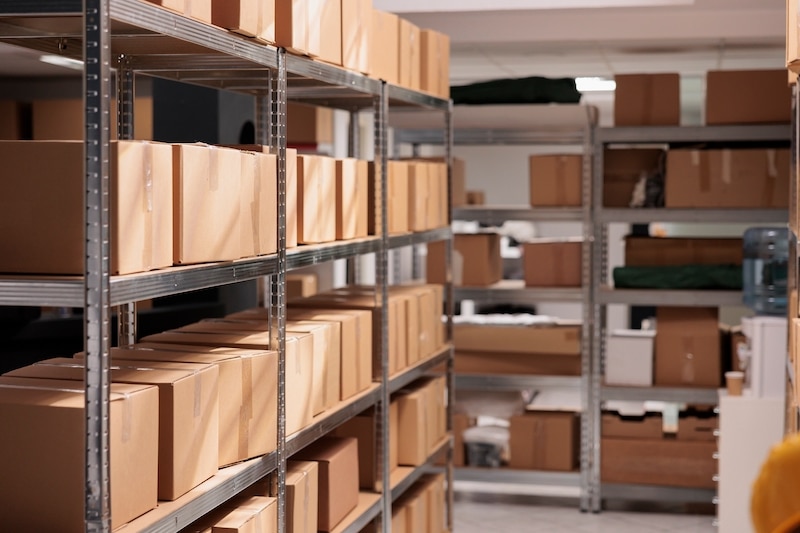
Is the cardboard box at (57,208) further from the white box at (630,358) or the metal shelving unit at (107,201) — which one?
the white box at (630,358)

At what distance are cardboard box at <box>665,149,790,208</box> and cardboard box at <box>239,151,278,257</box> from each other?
3743 mm

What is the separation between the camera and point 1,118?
866 centimetres

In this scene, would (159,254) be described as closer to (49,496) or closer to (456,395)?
(49,496)

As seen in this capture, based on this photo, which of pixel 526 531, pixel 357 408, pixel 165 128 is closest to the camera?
pixel 357 408

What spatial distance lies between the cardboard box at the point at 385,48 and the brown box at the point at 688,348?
2.76m

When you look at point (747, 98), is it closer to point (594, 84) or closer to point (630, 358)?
point (630, 358)

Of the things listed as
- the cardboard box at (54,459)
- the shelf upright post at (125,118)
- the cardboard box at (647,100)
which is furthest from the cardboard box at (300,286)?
the cardboard box at (54,459)

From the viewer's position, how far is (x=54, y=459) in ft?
7.39

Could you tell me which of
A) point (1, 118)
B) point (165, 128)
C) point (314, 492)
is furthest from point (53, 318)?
point (314, 492)

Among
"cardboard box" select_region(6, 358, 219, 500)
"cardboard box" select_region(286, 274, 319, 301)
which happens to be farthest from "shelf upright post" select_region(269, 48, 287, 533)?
"cardboard box" select_region(286, 274, 319, 301)

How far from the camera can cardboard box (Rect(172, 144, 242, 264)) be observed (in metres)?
2.57

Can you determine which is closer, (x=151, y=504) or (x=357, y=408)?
(x=151, y=504)

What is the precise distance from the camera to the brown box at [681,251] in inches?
252

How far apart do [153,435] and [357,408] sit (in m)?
1.58
